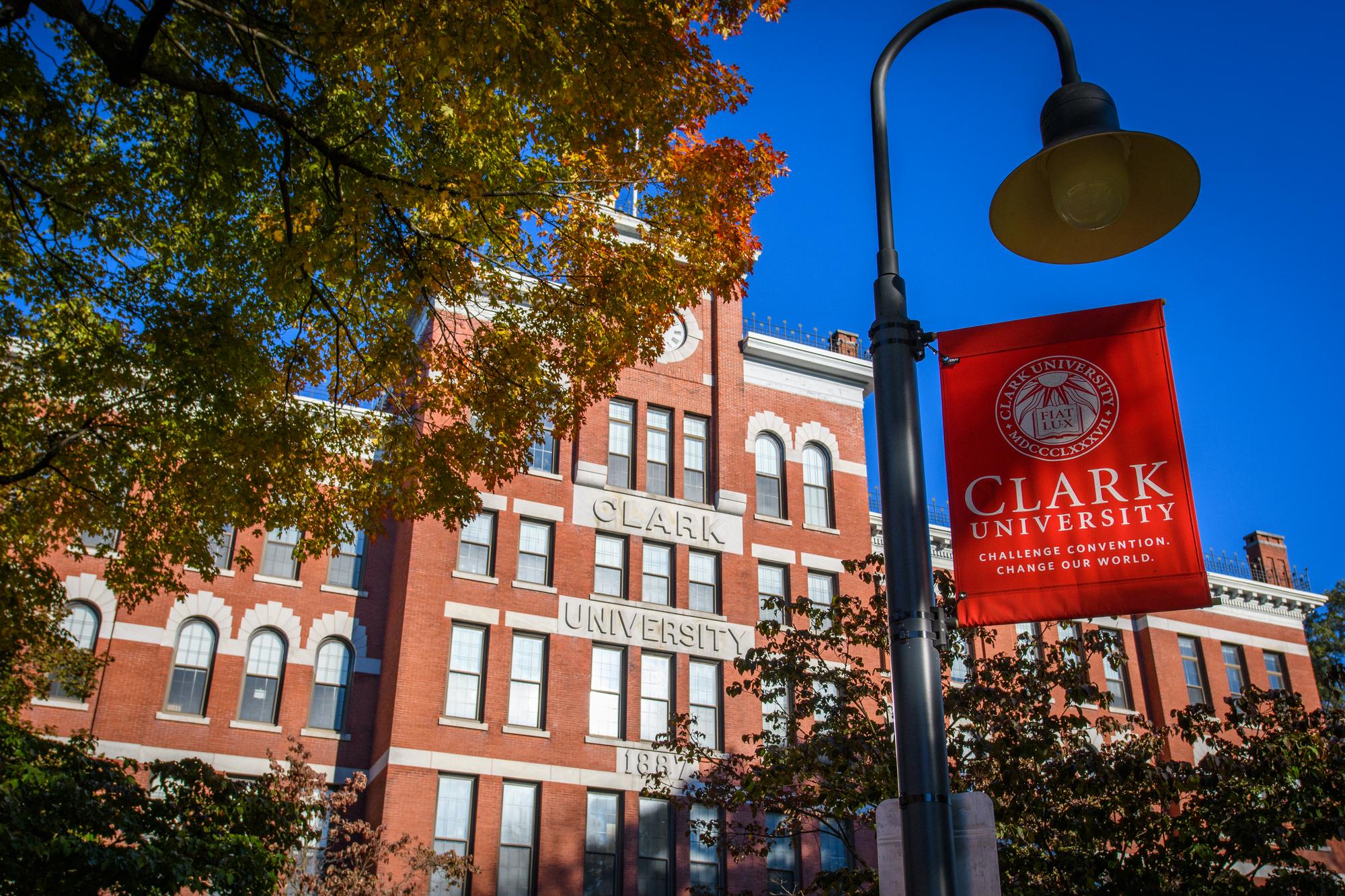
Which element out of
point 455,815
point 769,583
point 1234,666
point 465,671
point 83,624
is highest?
point 769,583

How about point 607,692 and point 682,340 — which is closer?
point 607,692

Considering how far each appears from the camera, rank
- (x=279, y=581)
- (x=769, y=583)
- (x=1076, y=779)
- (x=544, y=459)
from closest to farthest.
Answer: (x=1076, y=779) → (x=279, y=581) → (x=544, y=459) → (x=769, y=583)

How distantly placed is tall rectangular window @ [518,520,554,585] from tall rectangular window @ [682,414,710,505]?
4.29 metres

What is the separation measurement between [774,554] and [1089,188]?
2669cm

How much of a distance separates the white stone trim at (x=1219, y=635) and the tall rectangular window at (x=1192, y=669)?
32 cm

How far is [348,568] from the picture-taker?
3072cm

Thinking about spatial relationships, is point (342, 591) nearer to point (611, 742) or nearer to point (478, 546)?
point (478, 546)

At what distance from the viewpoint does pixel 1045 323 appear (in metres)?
8.41

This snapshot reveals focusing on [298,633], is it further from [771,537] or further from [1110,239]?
[1110,239]

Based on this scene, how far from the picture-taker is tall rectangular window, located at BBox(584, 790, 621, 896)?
27.5 metres

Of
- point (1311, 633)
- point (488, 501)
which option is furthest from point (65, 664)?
point (1311, 633)

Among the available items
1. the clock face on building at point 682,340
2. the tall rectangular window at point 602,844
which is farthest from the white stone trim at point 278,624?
the clock face on building at point 682,340

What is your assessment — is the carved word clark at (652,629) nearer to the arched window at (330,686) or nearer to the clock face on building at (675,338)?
the arched window at (330,686)

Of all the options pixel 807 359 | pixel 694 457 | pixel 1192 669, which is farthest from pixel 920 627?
pixel 1192 669
